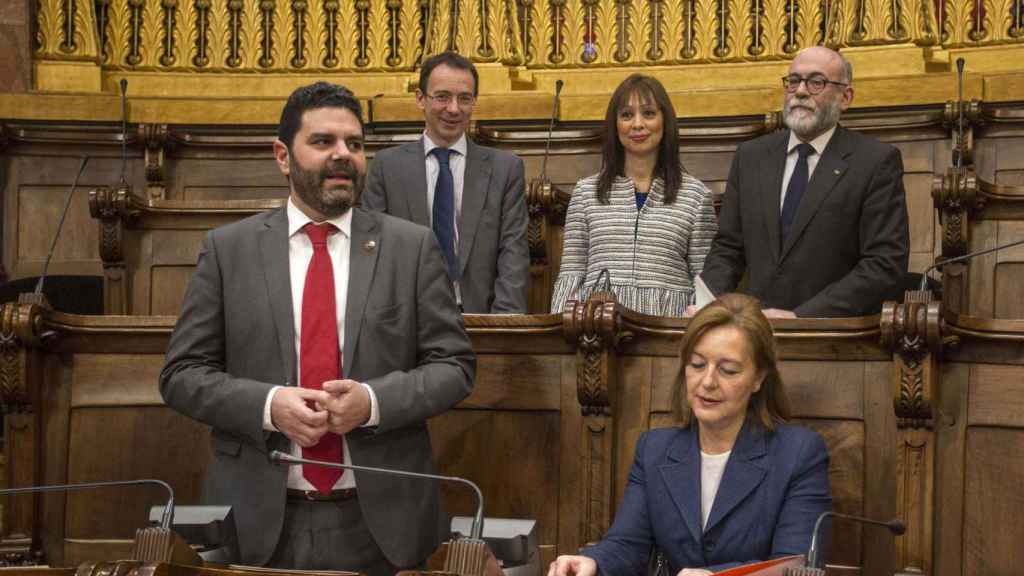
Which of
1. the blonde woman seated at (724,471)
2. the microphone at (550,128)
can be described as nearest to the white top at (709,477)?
the blonde woman seated at (724,471)

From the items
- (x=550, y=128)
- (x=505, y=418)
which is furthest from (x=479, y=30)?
(x=505, y=418)

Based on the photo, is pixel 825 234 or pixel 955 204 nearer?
pixel 825 234

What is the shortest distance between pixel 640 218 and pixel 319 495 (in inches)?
34.7

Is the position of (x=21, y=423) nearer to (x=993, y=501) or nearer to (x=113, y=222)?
(x=113, y=222)

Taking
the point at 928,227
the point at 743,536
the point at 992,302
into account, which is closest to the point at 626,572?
the point at 743,536

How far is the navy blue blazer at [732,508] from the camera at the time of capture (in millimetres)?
1406

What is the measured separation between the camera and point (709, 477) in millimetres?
1460

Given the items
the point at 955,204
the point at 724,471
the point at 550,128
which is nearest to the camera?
the point at 724,471

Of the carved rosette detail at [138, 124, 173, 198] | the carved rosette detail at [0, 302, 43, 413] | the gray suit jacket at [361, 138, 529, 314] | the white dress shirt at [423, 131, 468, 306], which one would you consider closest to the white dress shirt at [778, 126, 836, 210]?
the gray suit jacket at [361, 138, 529, 314]

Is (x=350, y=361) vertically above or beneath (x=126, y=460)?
above

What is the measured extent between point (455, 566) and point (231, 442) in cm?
41

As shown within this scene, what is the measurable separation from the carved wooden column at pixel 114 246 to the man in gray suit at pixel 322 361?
3.98 feet

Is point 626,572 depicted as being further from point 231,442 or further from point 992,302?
point 992,302

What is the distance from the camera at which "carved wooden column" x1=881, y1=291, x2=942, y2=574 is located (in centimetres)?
168
